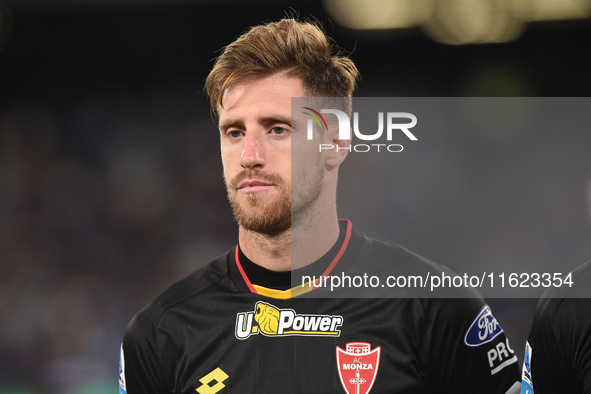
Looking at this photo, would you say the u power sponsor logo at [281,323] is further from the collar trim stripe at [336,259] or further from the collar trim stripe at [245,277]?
the collar trim stripe at [336,259]

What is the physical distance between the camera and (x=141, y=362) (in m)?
3.13

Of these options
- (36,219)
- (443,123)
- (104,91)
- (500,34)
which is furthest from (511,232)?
(36,219)

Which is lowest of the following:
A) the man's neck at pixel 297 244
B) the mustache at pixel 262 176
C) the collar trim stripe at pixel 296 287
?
the collar trim stripe at pixel 296 287

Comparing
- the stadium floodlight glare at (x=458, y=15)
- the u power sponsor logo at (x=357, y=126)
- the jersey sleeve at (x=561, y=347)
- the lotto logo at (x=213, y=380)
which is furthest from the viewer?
the stadium floodlight glare at (x=458, y=15)

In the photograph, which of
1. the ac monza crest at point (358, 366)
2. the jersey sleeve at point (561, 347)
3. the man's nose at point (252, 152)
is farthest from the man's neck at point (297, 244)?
the jersey sleeve at point (561, 347)

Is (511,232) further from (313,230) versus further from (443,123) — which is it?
(313,230)

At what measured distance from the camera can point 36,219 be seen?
268 inches

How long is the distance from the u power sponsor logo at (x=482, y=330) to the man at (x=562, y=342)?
0.59ft

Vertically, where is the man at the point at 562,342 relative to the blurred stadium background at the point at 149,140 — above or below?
below

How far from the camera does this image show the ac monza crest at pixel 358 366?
287 centimetres

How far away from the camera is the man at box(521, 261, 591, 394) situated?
2828 mm

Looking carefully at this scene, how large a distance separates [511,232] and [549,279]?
962mm

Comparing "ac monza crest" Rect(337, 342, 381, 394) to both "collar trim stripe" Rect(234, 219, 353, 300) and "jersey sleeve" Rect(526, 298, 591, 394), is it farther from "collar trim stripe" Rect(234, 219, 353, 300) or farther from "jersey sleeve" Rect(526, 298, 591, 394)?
"jersey sleeve" Rect(526, 298, 591, 394)

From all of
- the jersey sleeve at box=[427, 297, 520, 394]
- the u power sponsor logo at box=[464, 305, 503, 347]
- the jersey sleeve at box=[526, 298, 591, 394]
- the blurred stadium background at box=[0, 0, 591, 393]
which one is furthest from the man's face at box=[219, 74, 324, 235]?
the blurred stadium background at box=[0, 0, 591, 393]
